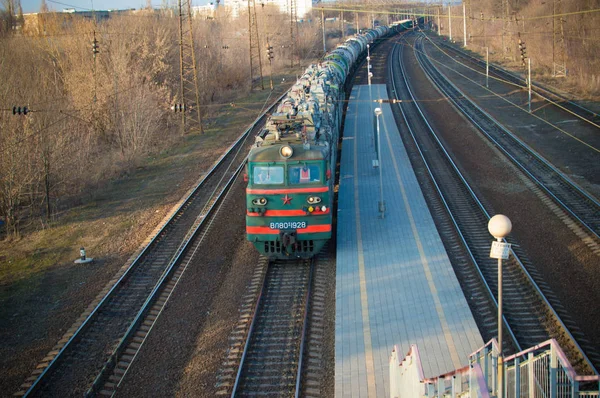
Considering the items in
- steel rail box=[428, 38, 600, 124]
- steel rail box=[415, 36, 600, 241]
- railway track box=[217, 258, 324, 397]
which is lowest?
railway track box=[217, 258, 324, 397]

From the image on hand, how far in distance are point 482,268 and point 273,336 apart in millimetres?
5522

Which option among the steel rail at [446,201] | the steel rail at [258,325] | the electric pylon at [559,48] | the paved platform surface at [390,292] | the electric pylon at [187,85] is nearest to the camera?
the steel rail at [258,325]

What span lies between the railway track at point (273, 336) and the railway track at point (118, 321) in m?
1.95

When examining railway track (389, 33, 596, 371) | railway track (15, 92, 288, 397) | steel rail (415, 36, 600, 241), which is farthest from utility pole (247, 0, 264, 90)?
railway track (15, 92, 288, 397)

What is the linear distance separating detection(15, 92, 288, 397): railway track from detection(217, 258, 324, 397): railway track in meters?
1.95

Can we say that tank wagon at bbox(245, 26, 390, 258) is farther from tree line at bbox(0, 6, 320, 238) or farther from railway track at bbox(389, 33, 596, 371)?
tree line at bbox(0, 6, 320, 238)

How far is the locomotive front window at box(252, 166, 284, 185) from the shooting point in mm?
14430

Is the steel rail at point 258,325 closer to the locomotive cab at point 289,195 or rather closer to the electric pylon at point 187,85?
the locomotive cab at point 289,195

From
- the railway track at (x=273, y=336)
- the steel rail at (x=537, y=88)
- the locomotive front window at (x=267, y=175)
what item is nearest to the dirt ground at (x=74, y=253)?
the railway track at (x=273, y=336)

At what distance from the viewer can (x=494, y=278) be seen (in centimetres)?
1377

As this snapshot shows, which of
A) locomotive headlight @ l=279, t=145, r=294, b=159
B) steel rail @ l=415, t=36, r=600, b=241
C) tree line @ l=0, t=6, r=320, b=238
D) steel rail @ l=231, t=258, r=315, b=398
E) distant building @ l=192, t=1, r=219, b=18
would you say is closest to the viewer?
steel rail @ l=231, t=258, r=315, b=398

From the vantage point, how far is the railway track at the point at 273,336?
10.1 meters

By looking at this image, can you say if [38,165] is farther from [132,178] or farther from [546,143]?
[546,143]

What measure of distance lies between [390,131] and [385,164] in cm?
640
